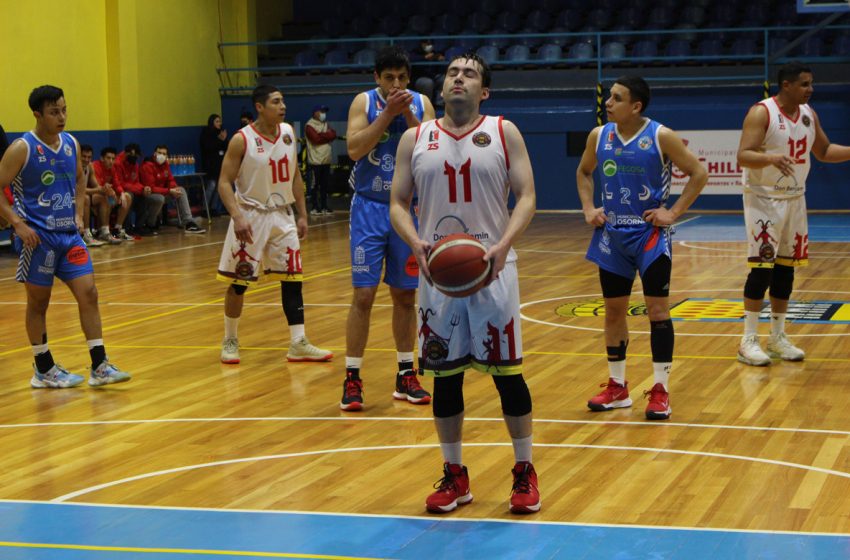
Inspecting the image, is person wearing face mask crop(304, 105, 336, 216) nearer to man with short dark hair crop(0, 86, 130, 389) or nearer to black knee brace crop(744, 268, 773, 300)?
man with short dark hair crop(0, 86, 130, 389)

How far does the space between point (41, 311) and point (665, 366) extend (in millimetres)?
3953

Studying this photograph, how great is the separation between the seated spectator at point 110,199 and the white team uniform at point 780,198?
11.5 metres

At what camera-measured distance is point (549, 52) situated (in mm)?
22531

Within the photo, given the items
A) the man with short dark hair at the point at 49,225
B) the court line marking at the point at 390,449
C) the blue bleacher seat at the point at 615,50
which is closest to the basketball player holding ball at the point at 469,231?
the court line marking at the point at 390,449

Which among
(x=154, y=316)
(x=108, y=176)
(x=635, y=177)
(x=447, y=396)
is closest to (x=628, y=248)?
(x=635, y=177)

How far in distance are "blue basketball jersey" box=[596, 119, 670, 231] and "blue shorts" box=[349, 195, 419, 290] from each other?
45.7 inches

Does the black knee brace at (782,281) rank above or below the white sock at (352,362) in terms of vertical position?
above

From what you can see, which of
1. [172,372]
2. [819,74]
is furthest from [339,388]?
[819,74]

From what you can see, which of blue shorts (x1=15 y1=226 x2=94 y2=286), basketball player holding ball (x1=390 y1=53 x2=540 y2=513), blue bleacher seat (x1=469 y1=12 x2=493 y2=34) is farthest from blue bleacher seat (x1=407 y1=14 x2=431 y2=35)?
basketball player holding ball (x1=390 y1=53 x2=540 y2=513)

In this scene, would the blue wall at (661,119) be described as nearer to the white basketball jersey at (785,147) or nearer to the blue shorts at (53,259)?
the white basketball jersey at (785,147)

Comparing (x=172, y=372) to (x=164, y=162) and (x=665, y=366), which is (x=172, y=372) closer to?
(x=665, y=366)

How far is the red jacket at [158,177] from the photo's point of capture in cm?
1881

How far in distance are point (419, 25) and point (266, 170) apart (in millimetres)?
16535

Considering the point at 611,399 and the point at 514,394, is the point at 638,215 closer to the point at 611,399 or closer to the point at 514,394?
the point at 611,399
